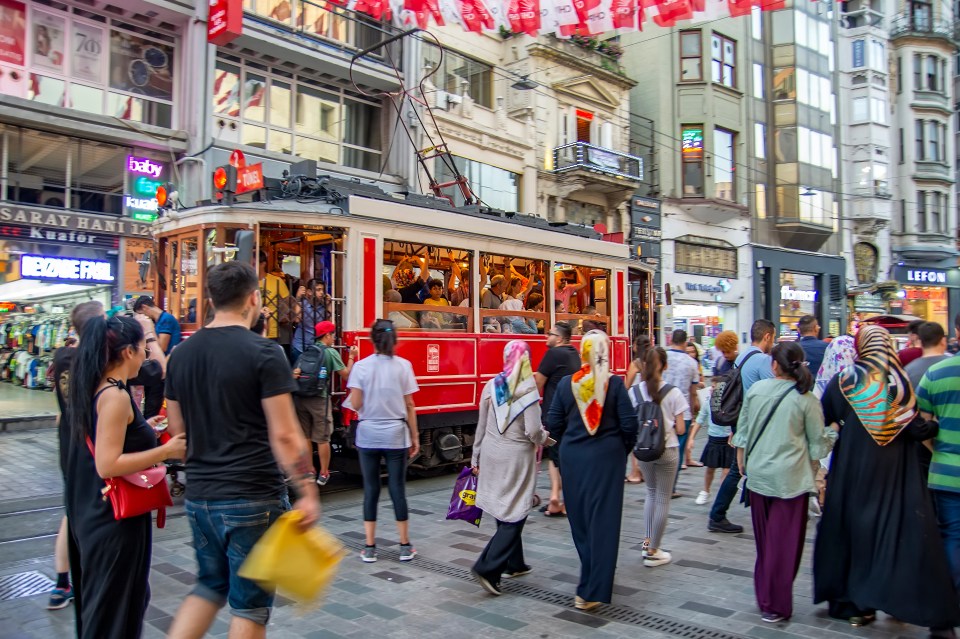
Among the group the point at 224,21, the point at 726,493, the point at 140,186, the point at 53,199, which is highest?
the point at 224,21

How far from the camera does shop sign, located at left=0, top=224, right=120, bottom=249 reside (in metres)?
13.8

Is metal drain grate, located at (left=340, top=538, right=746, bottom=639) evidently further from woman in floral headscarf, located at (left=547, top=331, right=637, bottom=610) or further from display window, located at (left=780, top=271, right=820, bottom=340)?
display window, located at (left=780, top=271, right=820, bottom=340)

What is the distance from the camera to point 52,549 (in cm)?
616

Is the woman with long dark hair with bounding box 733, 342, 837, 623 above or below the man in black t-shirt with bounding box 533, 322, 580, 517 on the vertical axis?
below

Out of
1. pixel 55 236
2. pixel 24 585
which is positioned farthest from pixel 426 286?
pixel 55 236

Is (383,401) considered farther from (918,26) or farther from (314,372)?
(918,26)

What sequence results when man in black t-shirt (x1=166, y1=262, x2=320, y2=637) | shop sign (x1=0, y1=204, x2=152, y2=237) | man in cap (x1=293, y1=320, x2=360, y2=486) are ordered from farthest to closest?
1. shop sign (x1=0, y1=204, x2=152, y2=237)
2. man in cap (x1=293, y1=320, x2=360, y2=486)
3. man in black t-shirt (x1=166, y1=262, x2=320, y2=637)

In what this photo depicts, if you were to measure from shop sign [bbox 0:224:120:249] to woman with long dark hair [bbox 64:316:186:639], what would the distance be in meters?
12.6

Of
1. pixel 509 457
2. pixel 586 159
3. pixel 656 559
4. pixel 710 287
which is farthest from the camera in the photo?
pixel 710 287

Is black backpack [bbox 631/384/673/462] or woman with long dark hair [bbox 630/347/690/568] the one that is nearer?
black backpack [bbox 631/384/673/462]

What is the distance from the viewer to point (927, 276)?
36031 millimetres

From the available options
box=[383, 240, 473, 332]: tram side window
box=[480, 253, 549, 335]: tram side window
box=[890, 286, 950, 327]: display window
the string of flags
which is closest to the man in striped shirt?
the string of flags

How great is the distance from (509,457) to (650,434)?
3.39 feet

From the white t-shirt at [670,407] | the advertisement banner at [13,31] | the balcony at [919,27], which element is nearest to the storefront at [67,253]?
the advertisement banner at [13,31]
